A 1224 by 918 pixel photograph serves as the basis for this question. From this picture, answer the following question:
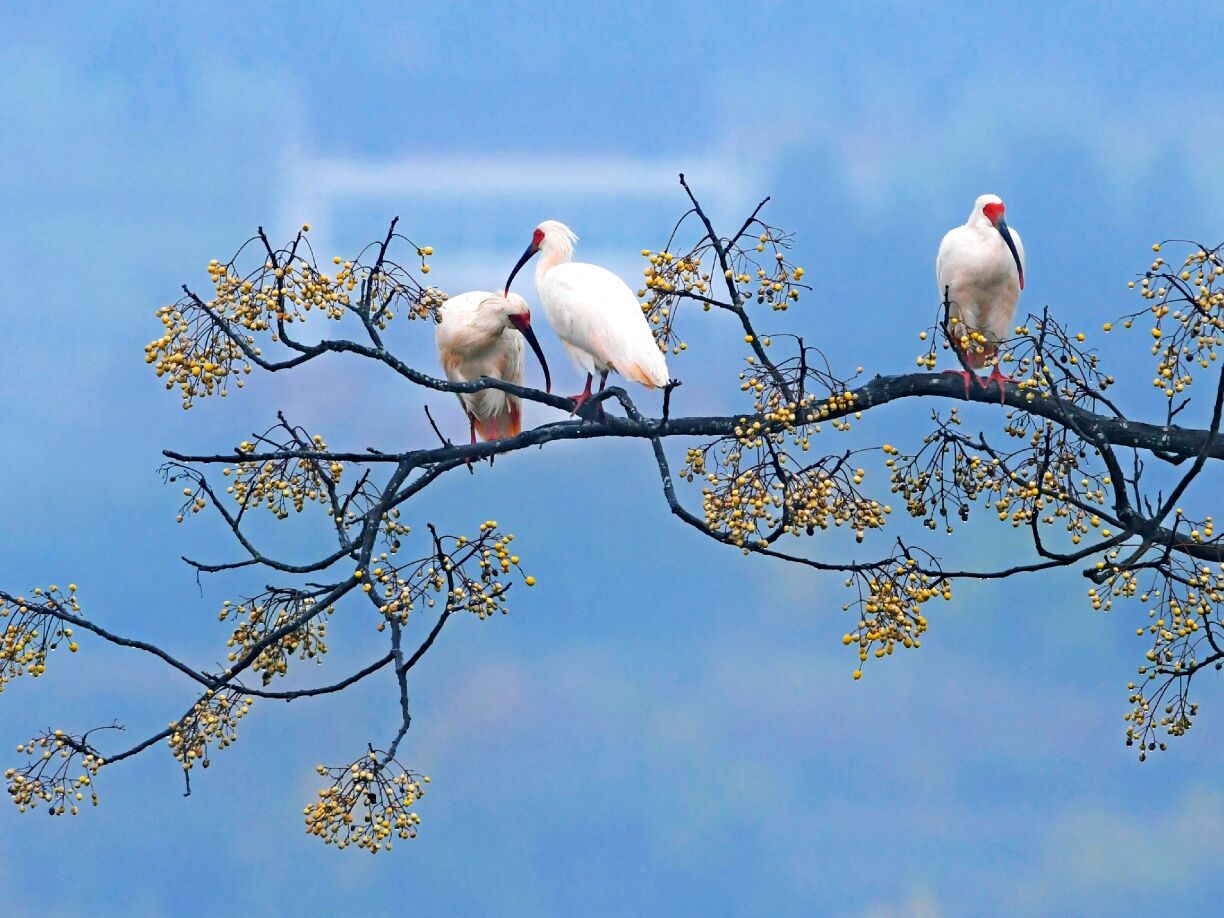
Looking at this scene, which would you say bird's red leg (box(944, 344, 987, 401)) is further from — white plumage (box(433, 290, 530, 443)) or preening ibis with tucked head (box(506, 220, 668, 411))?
white plumage (box(433, 290, 530, 443))

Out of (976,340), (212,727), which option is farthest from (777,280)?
(212,727)

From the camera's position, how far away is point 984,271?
10250 millimetres

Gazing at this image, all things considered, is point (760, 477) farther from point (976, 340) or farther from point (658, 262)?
point (976, 340)

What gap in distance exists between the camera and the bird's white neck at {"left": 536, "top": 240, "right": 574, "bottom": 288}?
1064 cm

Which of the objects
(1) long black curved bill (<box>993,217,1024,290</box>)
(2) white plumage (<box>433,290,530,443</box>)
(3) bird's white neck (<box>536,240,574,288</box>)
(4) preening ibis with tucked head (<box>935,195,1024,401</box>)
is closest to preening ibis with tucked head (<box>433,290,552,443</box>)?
(2) white plumage (<box>433,290,530,443</box>)

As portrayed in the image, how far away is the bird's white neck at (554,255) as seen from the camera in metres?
10.6

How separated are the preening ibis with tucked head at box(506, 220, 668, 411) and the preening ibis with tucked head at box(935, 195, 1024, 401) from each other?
7.06 feet

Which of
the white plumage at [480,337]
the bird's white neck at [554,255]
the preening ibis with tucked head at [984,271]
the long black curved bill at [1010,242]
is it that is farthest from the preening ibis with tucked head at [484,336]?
the long black curved bill at [1010,242]

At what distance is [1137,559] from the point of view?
8.32 meters

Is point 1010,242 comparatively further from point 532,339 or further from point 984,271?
point 532,339

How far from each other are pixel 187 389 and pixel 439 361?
3085mm

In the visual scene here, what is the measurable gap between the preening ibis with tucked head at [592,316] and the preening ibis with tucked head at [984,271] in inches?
84.7

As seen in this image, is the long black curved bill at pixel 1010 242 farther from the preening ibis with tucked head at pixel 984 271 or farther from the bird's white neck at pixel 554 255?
the bird's white neck at pixel 554 255

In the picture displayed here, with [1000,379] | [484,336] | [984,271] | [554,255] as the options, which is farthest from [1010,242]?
[484,336]
